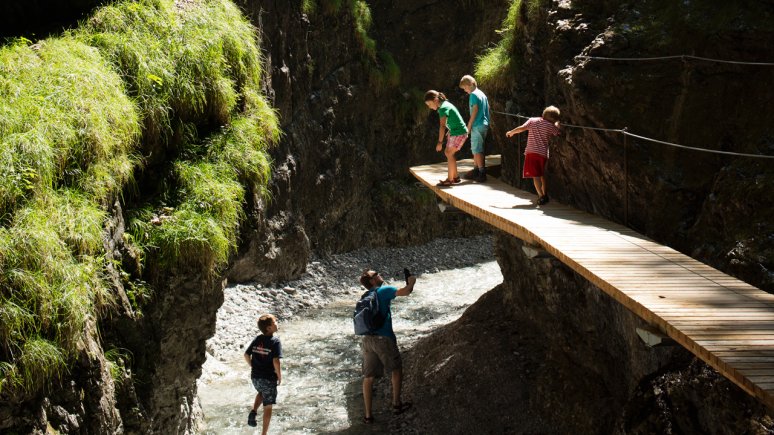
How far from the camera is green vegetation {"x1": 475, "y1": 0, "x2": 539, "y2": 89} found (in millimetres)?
12297

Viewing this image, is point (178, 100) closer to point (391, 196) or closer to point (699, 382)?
point (699, 382)

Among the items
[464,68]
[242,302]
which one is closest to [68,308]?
[242,302]

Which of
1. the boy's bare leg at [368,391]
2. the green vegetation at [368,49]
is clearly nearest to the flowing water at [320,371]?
the boy's bare leg at [368,391]

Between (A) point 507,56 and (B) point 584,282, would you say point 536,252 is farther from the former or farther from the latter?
(A) point 507,56

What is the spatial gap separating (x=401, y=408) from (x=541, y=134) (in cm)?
408

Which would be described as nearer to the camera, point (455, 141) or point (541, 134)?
point (541, 134)

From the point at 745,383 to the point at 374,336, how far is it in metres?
5.87

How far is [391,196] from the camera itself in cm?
2505

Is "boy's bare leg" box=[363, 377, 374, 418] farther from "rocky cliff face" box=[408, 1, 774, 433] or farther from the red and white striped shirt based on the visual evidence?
the red and white striped shirt

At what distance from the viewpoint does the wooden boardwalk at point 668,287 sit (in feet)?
17.5

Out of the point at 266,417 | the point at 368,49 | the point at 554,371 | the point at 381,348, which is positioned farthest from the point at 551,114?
the point at 368,49

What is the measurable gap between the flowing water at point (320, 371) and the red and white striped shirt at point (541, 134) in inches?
168

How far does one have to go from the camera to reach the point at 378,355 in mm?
10430

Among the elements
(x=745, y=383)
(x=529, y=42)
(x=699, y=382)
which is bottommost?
(x=699, y=382)
